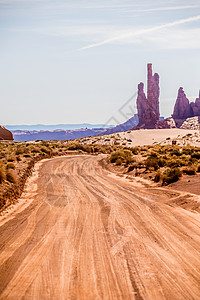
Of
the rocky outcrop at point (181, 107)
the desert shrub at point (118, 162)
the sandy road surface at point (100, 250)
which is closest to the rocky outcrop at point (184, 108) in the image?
the rocky outcrop at point (181, 107)

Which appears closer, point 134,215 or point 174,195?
point 134,215

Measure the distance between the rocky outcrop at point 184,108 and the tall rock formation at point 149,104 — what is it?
38.1 ft


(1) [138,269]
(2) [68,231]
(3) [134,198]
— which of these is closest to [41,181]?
(3) [134,198]

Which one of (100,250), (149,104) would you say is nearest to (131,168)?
(100,250)

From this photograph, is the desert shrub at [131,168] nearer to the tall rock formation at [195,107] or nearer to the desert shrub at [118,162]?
the desert shrub at [118,162]

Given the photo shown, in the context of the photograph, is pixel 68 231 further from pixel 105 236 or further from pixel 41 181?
pixel 41 181

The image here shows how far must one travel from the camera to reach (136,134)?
93.6 meters

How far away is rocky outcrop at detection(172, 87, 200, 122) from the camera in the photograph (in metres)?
152

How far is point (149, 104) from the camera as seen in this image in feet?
456

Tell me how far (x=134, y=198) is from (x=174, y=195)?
216cm

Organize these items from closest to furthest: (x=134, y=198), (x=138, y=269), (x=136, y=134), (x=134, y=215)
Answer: (x=138, y=269) < (x=134, y=215) < (x=134, y=198) < (x=136, y=134)

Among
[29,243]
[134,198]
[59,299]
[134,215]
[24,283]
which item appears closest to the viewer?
[59,299]

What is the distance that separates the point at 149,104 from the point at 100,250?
134 m

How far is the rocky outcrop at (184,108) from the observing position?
15250 centimetres
